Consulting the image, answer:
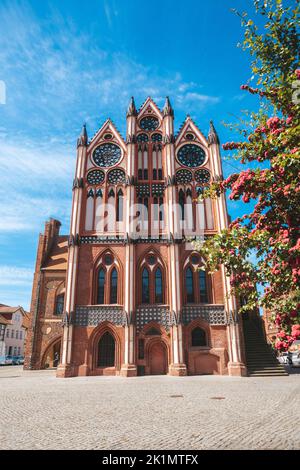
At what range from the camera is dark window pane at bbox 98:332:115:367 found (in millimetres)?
24625

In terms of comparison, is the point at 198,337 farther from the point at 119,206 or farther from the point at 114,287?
the point at 119,206

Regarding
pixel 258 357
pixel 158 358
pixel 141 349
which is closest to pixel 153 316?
pixel 141 349

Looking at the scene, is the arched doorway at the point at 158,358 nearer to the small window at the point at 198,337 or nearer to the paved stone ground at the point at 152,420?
the small window at the point at 198,337

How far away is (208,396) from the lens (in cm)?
1331

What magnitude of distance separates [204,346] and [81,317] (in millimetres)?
9768

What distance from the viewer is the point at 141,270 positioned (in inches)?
1038

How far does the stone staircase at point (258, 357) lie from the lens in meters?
22.7

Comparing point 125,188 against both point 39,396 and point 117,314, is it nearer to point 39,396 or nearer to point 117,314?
point 117,314

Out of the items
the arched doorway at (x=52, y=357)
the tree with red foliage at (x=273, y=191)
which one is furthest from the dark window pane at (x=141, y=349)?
the tree with red foliage at (x=273, y=191)

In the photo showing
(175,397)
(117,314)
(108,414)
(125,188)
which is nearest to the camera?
(108,414)

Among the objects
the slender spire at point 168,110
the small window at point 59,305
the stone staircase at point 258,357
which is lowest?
the stone staircase at point 258,357

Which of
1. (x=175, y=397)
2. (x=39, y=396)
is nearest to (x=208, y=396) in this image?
(x=175, y=397)

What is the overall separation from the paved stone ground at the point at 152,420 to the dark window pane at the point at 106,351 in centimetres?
1063
